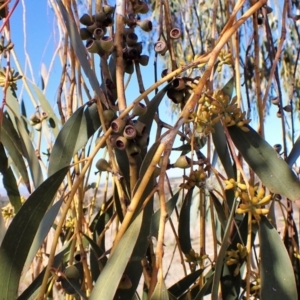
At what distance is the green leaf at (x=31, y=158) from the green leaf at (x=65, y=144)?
3.7 inches

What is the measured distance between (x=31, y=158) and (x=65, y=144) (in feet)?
0.46

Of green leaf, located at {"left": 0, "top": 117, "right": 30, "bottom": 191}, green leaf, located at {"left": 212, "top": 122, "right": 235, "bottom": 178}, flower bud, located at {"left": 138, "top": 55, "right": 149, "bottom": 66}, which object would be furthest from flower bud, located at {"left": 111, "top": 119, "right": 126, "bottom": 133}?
green leaf, located at {"left": 0, "top": 117, "right": 30, "bottom": 191}

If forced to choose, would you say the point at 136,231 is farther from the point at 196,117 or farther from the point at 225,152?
the point at 225,152

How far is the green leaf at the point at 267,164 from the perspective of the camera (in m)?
0.63

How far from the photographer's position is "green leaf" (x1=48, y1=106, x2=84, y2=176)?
0.72m

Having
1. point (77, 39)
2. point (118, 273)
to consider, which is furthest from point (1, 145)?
point (118, 273)

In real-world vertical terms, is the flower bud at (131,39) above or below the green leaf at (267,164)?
above

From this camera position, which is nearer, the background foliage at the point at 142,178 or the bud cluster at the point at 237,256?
the background foliage at the point at 142,178

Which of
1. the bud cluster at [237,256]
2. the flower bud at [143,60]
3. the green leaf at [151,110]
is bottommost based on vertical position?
the bud cluster at [237,256]

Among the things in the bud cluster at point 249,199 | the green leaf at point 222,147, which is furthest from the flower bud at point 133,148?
the green leaf at point 222,147

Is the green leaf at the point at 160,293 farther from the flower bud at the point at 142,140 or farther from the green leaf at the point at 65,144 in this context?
the green leaf at the point at 65,144

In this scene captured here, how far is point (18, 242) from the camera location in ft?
2.02

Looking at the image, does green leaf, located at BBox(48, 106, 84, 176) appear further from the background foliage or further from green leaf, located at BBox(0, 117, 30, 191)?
green leaf, located at BBox(0, 117, 30, 191)

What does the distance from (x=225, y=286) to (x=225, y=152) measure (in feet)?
0.68
